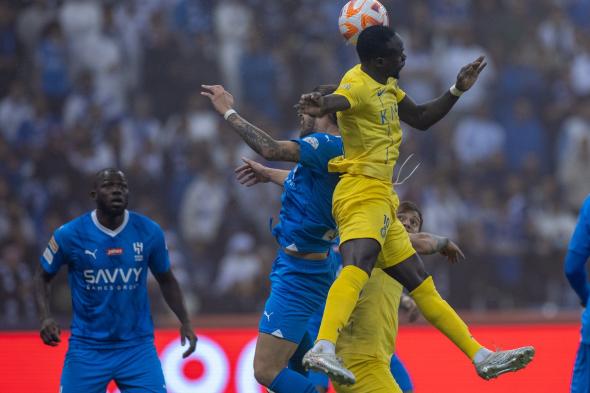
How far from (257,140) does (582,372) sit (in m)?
2.30

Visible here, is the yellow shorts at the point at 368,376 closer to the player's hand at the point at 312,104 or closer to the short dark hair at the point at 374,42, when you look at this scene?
the player's hand at the point at 312,104

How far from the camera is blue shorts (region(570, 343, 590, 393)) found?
6.72 meters

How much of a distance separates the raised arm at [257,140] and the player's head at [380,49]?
0.69 metres

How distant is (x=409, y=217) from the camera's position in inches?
327

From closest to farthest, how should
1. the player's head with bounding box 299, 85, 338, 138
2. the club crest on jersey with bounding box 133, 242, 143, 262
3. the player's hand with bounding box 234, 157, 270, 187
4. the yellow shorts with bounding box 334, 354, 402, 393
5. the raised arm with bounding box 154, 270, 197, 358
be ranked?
the yellow shorts with bounding box 334, 354, 402, 393 < the player's head with bounding box 299, 85, 338, 138 < the club crest on jersey with bounding box 133, 242, 143, 262 < the player's hand with bounding box 234, 157, 270, 187 < the raised arm with bounding box 154, 270, 197, 358

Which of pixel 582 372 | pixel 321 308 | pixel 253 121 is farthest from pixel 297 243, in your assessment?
pixel 253 121

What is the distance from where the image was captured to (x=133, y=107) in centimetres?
1628

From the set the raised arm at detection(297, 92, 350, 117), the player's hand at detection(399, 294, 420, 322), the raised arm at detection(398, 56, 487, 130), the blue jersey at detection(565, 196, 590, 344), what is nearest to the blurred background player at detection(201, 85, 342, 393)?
the raised arm at detection(398, 56, 487, 130)

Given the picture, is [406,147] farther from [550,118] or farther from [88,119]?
[88,119]

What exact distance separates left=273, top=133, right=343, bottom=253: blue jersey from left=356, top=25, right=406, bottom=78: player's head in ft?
1.98

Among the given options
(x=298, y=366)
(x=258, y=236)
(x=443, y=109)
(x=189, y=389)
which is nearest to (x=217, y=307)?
(x=258, y=236)

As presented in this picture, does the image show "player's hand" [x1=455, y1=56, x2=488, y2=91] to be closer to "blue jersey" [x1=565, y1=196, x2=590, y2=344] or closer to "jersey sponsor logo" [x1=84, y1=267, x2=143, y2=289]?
"blue jersey" [x1=565, y1=196, x2=590, y2=344]

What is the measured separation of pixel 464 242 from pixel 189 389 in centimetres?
592

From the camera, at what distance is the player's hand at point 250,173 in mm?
7930
